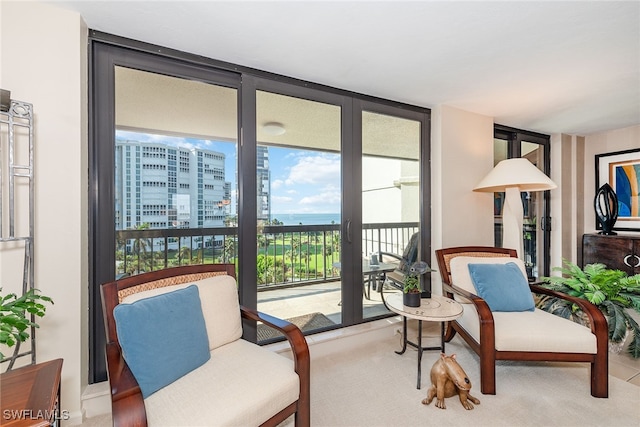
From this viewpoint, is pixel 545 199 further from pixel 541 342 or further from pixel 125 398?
pixel 125 398

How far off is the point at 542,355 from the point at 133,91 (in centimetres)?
332

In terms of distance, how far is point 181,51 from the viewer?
2.13 metres

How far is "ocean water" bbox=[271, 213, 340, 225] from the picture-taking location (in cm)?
260

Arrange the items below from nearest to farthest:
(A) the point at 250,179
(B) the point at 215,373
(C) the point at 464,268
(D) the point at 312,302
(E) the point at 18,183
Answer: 1. (B) the point at 215,373
2. (E) the point at 18,183
3. (A) the point at 250,179
4. (C) the point at 464,268
5. (D) the point at 312,302

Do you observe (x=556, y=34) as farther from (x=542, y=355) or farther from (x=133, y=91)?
(x=133, y=91)

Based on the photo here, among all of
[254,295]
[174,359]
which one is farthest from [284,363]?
[254,295]

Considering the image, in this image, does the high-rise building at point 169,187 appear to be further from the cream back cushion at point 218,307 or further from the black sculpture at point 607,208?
the black sculpture at point 607,208

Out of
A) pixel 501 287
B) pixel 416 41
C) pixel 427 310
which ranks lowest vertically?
pixel 427 310

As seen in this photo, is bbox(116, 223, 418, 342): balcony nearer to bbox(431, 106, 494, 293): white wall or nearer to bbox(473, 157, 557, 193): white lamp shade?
bbox(431, 106, 494, 293): white wall

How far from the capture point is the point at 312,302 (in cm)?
290

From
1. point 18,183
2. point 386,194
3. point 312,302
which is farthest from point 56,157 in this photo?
point 386,194

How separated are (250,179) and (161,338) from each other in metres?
1.33

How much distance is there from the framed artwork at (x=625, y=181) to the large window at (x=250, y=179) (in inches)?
120

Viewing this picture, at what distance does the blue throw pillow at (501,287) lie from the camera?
2301 millimetres
